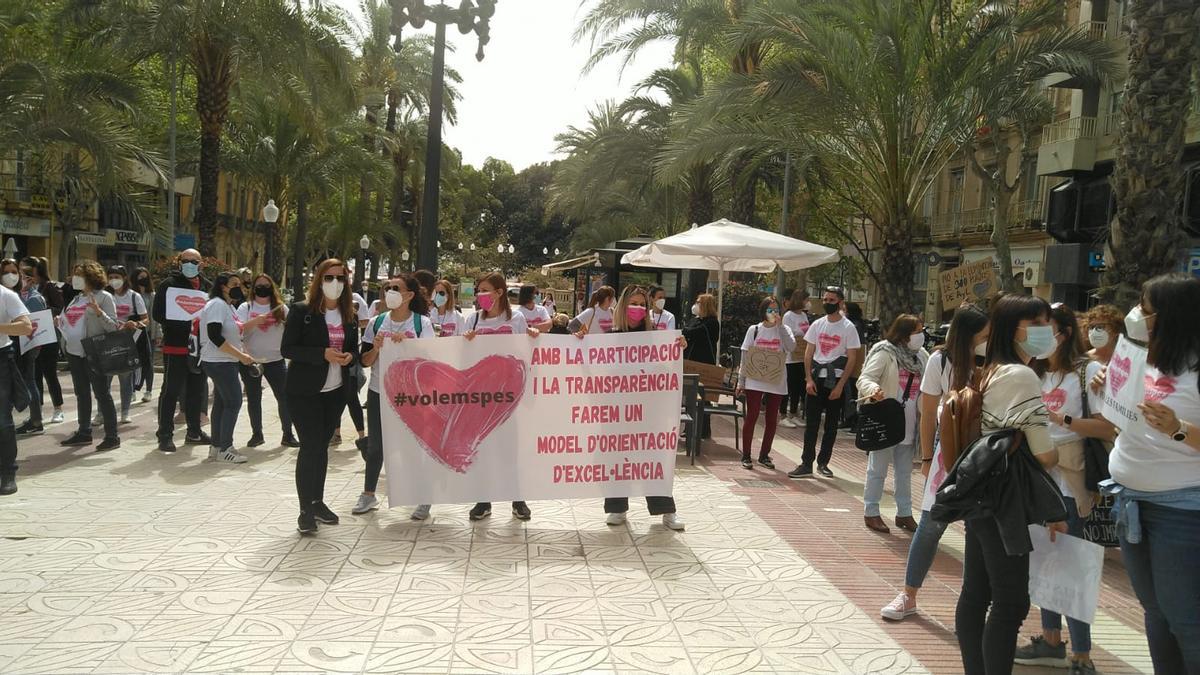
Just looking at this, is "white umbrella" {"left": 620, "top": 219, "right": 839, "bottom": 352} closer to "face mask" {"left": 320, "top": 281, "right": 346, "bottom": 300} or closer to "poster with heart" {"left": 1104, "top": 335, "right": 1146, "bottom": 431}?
"face mask" {"left": 320, "top": 281, "right": 346, "bottom": 300}

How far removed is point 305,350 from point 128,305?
513 centimetres

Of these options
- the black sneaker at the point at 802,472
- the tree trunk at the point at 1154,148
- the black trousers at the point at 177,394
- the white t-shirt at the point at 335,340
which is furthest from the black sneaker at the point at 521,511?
the tree trunk at the point at 1154,148

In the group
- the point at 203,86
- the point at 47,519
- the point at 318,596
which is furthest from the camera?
the point at 203,86

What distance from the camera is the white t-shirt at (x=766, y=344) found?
9.14 meters

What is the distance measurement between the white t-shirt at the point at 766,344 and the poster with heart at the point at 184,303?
17.7 feet

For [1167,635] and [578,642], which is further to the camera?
[578,642]

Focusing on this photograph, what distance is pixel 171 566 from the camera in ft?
17.3

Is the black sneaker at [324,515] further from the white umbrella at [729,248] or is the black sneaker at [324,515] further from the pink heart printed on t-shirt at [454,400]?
the white umbrella at [729,248]

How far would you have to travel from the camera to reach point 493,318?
6953 millimetres

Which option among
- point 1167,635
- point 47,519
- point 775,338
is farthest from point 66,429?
point 1167,635

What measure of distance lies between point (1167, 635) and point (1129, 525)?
0.45 m

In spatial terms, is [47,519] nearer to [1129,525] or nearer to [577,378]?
[577,378]

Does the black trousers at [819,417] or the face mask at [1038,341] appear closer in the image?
the face mask at [1038,341]

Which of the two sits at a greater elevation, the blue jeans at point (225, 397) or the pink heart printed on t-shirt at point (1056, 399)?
the pink heart printed on t-shirt at point (1056, 399)
